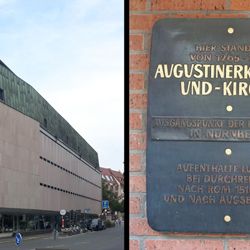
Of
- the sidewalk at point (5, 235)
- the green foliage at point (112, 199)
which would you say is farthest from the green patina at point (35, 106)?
the green foliage at point (112, 199)

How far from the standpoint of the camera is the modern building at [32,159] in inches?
2287

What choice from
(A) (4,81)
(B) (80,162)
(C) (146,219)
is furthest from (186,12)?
(B) (80,162)

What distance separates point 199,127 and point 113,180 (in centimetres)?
16453

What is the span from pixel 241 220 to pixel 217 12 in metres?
1.14

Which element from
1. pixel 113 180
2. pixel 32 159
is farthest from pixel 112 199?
pixel 32 159

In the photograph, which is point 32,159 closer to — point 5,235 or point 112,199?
point 5,235

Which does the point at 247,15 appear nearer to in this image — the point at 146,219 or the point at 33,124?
the point at 146,219

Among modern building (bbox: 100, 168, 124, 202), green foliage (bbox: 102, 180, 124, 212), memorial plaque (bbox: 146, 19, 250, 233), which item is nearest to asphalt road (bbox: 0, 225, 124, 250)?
memorial plaque (bbox: 146, 19, 250, 233)

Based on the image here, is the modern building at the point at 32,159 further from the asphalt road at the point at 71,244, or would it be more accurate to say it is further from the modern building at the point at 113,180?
the modern building at the point at 113,180

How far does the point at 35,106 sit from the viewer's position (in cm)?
7031

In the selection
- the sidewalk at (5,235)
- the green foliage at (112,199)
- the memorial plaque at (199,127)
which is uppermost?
the green foliage at (112,199)

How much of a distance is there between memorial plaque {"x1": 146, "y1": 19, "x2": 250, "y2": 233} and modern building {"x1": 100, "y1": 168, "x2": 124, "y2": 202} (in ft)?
487

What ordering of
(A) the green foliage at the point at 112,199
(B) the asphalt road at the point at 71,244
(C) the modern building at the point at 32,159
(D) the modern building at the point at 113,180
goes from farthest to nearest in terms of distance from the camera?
(D) the modern building at the point at 113,180, (A) the green foliage at the point at 112,199, (C) the modern building at the point at 32,159, (B) the asphalt road at the point at 71,244

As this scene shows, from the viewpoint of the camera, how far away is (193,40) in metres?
3.14
